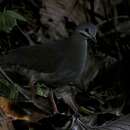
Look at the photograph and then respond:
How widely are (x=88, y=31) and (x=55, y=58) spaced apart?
555mm

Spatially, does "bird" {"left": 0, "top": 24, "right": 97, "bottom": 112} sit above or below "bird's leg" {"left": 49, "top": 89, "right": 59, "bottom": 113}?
above

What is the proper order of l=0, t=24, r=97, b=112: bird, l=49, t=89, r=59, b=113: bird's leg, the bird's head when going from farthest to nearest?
the bird's head
l=0, t=24, r=97, b=112: bird
l=49, t=89, r=59, b=113: bird's leg

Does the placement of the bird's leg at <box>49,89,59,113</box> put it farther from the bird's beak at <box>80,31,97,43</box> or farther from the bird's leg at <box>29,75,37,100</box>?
the bird's beak at <box>80,31,97,43</box>

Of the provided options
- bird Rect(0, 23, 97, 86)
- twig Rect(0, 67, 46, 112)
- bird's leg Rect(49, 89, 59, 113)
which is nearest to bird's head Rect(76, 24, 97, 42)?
bird Rect(0, 23, 97, 86)

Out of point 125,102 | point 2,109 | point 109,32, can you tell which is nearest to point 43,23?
point 109,32

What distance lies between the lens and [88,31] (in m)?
6.37

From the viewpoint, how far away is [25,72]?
615cm

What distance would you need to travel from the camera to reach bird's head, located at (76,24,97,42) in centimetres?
635

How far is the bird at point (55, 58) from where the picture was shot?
609 cm

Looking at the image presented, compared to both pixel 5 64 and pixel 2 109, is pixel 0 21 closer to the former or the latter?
pixel 5 64

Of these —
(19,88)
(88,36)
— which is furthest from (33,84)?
(88,36)

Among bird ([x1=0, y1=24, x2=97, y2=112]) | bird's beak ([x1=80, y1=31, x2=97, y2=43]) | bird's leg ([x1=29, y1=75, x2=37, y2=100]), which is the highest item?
bird's beak ([x1=80, y1=31, x2=97, y2=43])

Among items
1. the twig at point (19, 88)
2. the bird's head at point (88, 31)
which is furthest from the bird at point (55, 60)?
the twig at point (19, 88)

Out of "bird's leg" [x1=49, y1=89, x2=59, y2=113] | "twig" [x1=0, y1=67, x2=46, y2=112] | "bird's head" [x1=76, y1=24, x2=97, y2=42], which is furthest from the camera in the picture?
"bird's head" [x1=76, y1=24, x2=97, y2=42]
